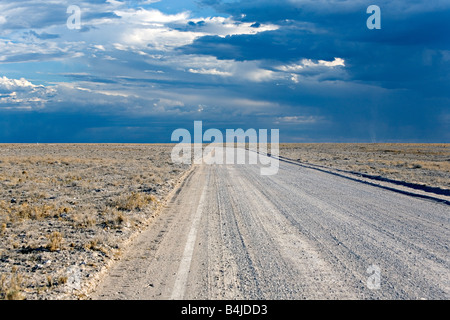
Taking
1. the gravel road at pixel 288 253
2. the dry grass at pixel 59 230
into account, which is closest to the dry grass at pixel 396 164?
the gravel road at pixel 288 253

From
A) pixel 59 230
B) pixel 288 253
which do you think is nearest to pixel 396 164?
pixel 288 253

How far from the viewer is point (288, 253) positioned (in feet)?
22.0

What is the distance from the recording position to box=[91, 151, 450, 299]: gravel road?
500 centimetres

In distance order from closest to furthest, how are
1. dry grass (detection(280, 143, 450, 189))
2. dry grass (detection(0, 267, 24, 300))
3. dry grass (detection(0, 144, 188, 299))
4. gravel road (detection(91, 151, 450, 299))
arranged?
dry grass (detection(0, 267, 24, 300)) → gravel road (detection(91, 151, 450, 299)) → dry grass (detection(0, 144, 188, 299)) → dry grass (detection(280, 143, 450, 189))

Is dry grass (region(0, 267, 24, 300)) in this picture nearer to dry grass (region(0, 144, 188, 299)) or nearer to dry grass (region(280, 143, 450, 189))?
dry grass (region(0, 144, 188, 299))

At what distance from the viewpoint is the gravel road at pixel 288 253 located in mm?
5004

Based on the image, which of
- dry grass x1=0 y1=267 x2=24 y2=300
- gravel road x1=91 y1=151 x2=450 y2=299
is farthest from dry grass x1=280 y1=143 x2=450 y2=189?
dry grass x1=0 y1=267 x2=24 y2=300

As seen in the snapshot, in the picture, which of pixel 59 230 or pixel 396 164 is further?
pixel 396 164

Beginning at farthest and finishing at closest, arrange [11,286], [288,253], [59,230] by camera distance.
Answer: [59,230]
[288,253]
[11,286]

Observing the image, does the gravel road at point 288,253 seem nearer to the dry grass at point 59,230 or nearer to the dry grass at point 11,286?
the dry grass at point 59,230

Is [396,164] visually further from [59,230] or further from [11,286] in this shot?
[11,286]

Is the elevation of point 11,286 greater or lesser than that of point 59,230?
greater
